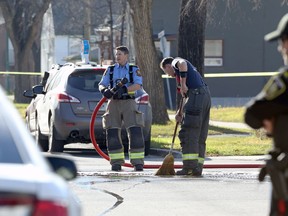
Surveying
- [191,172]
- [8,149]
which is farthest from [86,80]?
[8,149]

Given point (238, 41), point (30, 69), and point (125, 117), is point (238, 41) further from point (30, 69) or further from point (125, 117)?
point (125, 117)

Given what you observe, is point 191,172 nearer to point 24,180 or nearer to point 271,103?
point 271,103

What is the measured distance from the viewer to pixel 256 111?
6.00 meters

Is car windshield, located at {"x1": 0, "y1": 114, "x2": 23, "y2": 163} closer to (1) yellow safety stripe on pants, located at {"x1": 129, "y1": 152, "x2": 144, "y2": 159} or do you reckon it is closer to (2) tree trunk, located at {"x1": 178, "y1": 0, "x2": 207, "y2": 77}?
(1) yellow safety stripe on pants, located at {"x1": 129, "y1": 152, "x2": 144, "y2": 159}

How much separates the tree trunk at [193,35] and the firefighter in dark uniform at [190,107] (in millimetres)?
10640

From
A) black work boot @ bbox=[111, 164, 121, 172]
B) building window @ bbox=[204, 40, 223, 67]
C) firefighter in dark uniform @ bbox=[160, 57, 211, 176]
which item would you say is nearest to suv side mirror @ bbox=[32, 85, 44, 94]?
black work boot @ bbox=[111, 164, 121, 172]

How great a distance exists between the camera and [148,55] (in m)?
26.4

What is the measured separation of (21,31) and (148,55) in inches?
752

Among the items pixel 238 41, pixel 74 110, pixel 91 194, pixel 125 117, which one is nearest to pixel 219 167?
pixel 125 117

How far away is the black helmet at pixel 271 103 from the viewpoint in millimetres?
5926

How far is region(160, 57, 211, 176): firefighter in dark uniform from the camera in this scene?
14.5m

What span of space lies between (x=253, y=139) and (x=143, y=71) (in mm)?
5098

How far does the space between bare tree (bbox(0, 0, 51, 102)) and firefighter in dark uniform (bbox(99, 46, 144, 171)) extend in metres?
27.9

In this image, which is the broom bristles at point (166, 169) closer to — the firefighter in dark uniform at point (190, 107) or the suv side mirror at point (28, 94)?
the firefighter in dark uniform at point (190, 107)
